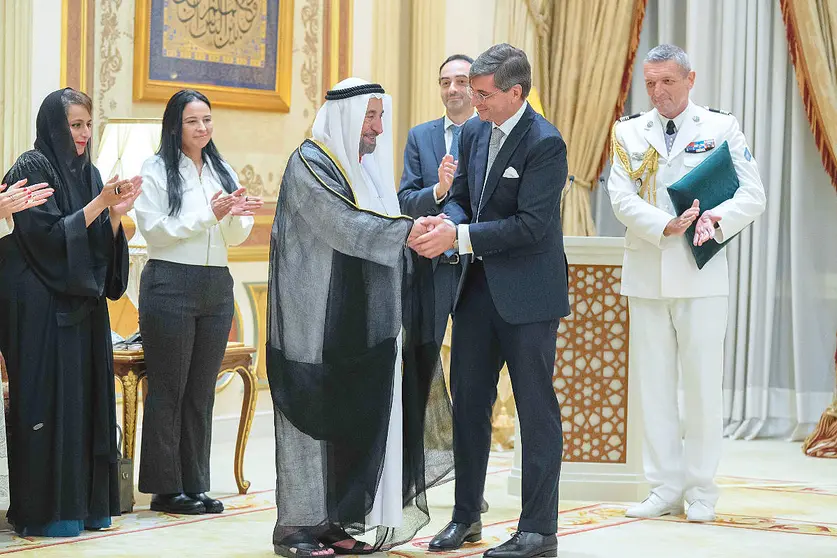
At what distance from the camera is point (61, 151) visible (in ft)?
15.3

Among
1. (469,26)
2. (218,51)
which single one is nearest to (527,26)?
(469,26)

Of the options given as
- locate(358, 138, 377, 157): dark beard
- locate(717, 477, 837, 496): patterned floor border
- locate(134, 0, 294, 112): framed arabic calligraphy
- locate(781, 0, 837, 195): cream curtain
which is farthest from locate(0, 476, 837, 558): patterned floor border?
locate(781, 0, 837, 195): cream curtain

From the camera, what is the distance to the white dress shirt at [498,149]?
13.4ft

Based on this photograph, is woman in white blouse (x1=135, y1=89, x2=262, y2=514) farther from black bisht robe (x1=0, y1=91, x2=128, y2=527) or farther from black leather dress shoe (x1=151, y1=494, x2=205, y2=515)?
black bisht robe (x1=0, y1=91, x2=128, y2=527)

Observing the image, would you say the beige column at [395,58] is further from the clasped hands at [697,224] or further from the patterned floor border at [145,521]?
the clasped hands at [697,224]

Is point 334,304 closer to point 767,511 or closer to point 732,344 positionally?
point 767,511

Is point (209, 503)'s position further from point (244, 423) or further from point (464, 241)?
point (464, 241)

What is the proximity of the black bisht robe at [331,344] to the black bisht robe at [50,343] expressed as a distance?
2.83 ft

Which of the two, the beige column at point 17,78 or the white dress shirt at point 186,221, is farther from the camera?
the beige column at point 17,78

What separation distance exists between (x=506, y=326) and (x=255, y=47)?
3.29 meters

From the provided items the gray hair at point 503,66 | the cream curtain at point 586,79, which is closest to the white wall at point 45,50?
the gray hair at point 503,66

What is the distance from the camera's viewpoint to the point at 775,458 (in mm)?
6742

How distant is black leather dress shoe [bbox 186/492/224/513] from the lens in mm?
5066

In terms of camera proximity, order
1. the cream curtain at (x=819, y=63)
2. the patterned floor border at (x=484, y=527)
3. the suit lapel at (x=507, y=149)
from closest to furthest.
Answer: the suit lapel at (x=507, y=149), the patterned floor border at (x=484, y=527), the cream curtain at (x=819, y=63)
